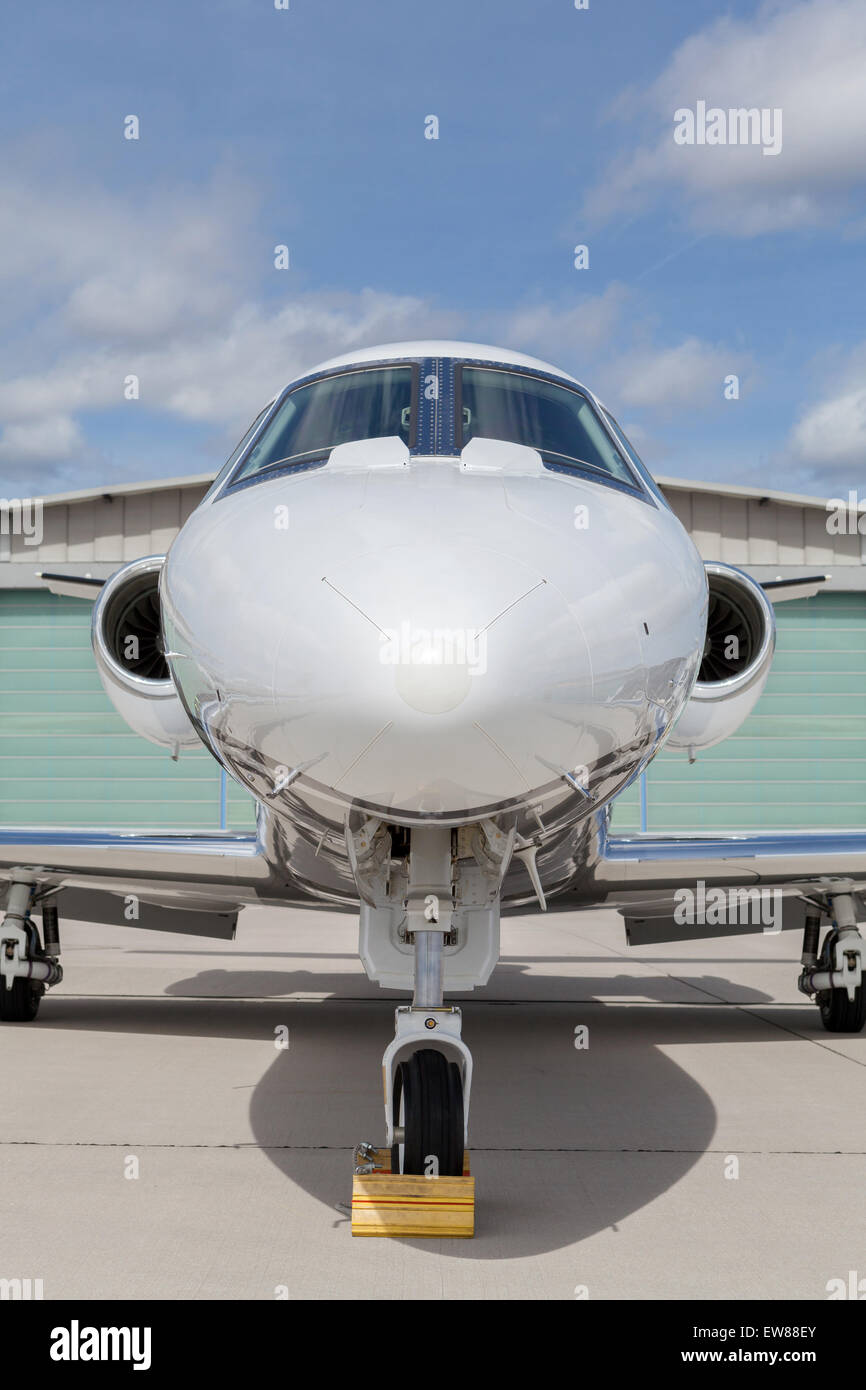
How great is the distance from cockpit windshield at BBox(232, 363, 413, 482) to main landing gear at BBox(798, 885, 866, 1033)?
494cm

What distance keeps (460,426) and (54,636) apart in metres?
18.6

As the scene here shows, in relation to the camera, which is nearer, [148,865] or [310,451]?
[310,451]

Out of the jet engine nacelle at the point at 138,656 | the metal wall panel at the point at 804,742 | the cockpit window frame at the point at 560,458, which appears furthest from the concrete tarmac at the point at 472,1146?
the metal wall panel at the point at 804,742

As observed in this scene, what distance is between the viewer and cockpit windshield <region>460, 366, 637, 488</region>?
469cm

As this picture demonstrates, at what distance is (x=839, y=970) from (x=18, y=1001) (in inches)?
209

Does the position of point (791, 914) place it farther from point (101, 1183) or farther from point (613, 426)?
point (101, 1183)

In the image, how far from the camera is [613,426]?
5.42 m

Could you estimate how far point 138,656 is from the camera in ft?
24.2

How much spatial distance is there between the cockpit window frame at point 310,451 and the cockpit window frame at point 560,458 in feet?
0.51

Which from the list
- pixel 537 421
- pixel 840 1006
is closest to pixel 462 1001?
pixel 840 1006

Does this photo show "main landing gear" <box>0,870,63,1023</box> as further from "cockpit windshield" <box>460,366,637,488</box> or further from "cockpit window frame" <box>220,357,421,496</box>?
"cockpit windshield" <box>460,366,637,488</box>

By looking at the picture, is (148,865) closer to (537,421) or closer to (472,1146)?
(472,1146)
